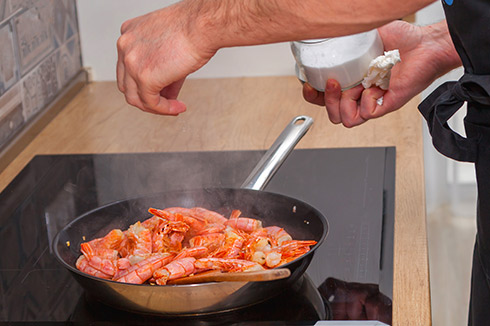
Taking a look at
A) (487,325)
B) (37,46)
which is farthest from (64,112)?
(487,325)

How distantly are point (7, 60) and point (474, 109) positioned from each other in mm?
1145

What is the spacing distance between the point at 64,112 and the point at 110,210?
89cm

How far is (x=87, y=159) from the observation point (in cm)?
169

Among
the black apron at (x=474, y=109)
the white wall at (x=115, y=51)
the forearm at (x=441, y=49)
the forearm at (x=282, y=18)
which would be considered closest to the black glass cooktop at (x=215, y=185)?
the black apron at (x=474, y=109)

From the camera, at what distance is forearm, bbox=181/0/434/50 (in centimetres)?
80

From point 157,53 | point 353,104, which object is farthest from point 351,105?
point 157,53

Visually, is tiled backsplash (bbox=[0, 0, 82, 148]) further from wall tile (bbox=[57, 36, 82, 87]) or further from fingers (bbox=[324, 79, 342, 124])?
fingers (bbox=[324, 79, 342, 124])

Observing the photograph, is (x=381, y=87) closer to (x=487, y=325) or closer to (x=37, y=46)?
(x=487, y=325)

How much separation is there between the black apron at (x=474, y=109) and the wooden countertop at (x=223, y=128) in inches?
11.2

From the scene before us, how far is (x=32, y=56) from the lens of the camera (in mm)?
1844

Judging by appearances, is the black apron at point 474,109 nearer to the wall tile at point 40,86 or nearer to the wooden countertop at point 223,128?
the wooden countertop at point 223,128

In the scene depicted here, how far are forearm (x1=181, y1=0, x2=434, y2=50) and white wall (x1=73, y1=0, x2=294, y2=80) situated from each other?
50.0 inches

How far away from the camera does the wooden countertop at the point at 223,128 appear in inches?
65.2

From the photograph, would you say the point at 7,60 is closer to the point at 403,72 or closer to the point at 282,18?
the point at 403,72
